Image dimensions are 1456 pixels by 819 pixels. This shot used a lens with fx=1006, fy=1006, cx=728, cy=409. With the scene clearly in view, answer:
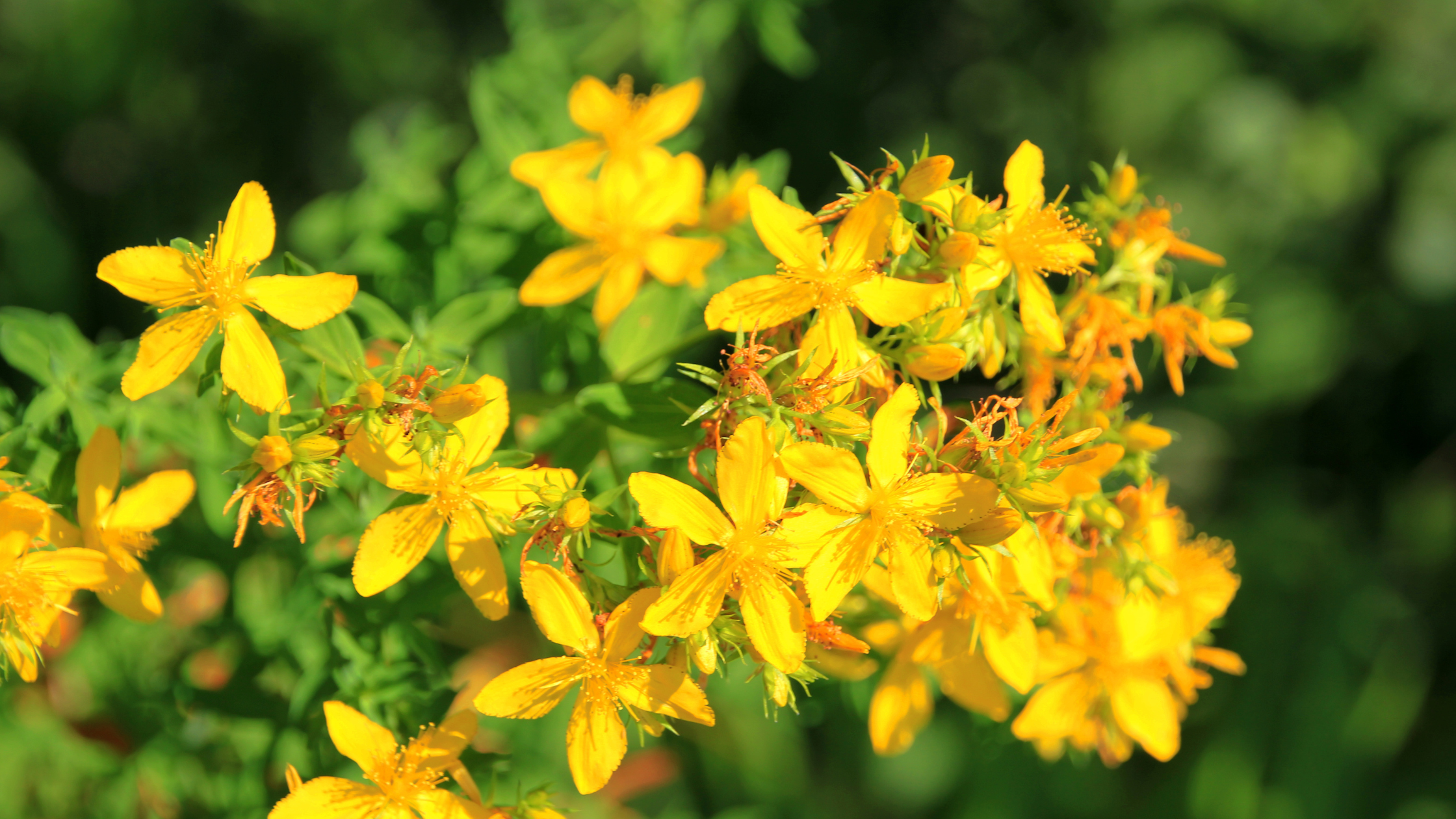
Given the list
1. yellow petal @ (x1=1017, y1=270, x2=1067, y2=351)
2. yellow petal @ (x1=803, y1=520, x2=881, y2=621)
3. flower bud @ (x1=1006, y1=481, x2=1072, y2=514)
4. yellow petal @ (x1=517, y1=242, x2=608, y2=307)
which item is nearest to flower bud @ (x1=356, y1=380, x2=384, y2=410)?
yellow petal @ (x1=517, y1=242, x2=608, y2=307)

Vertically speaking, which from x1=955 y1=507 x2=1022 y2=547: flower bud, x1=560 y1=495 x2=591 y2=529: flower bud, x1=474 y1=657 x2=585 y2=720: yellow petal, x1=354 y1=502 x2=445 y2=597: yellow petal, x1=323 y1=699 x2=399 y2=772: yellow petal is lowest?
x1=323 y1=699 x2=399 y2=772: yellow petal

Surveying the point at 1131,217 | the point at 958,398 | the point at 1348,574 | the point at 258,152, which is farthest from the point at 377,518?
the point at 1348,574

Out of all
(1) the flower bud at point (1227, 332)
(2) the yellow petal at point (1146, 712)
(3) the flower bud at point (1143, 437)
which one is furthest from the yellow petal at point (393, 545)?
(1) the flower bud at point (1227, 332)

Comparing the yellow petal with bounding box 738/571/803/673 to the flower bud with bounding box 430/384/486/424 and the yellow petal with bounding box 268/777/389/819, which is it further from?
the yellow petal with bounding box 268/777/389/819

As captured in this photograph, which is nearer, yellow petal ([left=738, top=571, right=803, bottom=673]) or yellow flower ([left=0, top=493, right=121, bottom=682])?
yellow petal ([left=738, top=571, right=803, bottom=673])

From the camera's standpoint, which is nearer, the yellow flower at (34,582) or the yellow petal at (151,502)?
the yellow flower at (34,582)

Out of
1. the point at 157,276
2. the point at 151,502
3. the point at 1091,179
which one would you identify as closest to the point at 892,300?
the point at 157,276

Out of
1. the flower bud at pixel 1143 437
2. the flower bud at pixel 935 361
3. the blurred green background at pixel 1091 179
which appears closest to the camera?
the flower bud at pixel 935 361

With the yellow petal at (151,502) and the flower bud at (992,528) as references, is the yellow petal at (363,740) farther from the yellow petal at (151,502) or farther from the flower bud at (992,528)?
the flower bud at (992,528)
